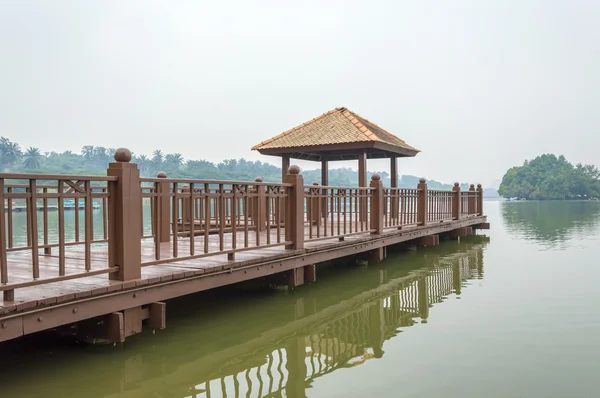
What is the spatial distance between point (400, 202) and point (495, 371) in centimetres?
669

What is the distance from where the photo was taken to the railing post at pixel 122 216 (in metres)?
4.43

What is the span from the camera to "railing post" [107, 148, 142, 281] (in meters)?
4.43

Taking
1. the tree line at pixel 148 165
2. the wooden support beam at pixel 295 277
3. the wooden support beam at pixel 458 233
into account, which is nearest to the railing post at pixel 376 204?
the wooden support beam at pixel 295 277

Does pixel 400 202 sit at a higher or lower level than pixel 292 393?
higher

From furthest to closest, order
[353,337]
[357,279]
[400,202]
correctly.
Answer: [400,202], [357,279], [353,337]

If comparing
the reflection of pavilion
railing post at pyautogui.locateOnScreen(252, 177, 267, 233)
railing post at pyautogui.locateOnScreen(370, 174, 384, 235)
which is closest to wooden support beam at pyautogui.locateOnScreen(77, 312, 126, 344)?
the reflection of pavilion

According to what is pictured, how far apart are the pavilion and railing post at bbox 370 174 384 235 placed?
88.1 inches

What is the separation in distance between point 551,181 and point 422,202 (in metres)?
93.3

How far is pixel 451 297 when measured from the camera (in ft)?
23.6

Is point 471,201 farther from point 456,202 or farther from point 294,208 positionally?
point 294,208

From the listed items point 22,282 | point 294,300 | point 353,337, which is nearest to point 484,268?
point 294,300

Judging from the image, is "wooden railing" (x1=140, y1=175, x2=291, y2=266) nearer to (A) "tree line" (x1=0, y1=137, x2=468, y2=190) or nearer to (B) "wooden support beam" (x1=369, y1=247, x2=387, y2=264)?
(B) "wooden support beam" (x1=369, y1=247, x2=387, y2=264)

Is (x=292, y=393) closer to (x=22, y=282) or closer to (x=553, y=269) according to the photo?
(x=22, y=282)

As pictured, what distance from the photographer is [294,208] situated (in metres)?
6.85
